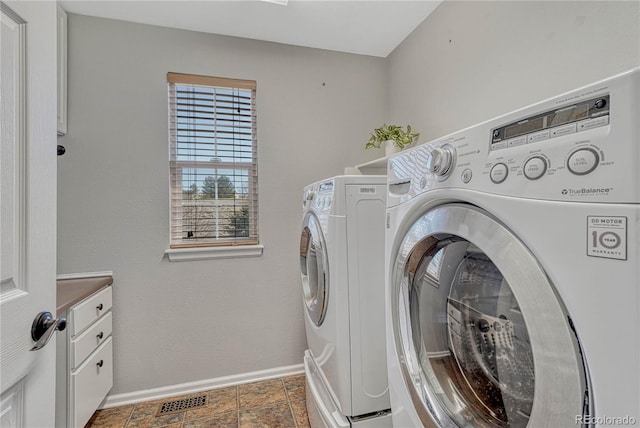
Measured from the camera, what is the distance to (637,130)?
35 cm

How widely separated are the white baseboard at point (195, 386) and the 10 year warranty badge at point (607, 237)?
2152 mm

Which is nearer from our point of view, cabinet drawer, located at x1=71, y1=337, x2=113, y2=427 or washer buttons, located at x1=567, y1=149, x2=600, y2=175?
washer buttons, located at x1=567, y1=149, x2=600, y2=175

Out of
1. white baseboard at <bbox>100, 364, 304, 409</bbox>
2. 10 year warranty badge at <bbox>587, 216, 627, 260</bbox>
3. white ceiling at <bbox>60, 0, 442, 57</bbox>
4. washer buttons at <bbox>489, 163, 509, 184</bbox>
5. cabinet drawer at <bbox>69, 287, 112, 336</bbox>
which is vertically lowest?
white baseboard at <bbox>100, 364, 304, 409</bbox>

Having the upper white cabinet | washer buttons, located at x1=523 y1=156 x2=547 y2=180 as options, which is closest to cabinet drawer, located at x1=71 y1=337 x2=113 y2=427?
the upper white cabinet

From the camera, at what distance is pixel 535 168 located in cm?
46

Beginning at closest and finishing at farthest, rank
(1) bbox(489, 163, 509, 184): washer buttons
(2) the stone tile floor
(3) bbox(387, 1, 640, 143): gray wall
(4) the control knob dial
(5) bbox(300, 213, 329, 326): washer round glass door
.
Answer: (1) bbox(489, 163, 509, 184): washer buttons → (4) the control knob dial → (3) bbox(387, 1, 640, 143): gray wall → (5) bbox(300, 213, 329, 326): washer round glass door → (2) the stone tile floor

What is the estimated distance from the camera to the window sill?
193cm

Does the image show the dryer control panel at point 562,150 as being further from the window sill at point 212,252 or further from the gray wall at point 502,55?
the window sill at point 212,252

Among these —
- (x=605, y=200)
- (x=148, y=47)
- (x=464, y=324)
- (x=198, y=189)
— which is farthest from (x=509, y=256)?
(x=148, y=47)

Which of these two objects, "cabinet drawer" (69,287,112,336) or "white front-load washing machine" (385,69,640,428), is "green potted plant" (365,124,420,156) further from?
"cabinet drawer" (69,287,112,336)

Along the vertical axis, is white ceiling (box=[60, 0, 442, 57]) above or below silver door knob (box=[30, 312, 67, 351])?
above

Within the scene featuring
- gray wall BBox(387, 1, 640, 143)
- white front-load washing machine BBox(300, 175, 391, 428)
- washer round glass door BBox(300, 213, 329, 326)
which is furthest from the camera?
washer round glass door BBox(300, 213, 329, 326)

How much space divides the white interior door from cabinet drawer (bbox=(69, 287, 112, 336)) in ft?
2.72

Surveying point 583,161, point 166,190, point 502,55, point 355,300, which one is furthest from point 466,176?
point 166,190
